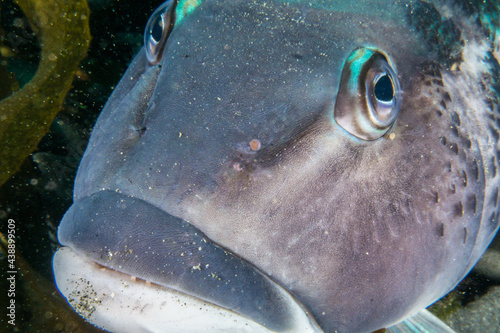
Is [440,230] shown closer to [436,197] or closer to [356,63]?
[436,197]

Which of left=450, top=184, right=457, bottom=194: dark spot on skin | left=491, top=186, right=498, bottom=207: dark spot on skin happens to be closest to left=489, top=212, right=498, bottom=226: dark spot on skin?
left=491, top=186, right=498, bottom=207: dark spot on skin

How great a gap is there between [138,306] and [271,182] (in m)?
0.90

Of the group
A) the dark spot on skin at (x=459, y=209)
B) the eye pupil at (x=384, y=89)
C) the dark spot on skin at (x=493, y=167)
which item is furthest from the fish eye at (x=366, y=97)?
the dark spot on skin at (x=493, y=167)

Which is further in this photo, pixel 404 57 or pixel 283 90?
pixel 404 57

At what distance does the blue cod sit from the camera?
62.3 inches

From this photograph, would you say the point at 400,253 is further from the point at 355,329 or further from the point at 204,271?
the point at 204,271

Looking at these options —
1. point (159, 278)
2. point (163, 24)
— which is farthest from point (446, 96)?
point (159, 278)

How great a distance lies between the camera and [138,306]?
5.24ft

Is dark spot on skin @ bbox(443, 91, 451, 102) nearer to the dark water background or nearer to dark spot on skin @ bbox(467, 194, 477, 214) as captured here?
dark spot on skin @ bbox(467, 194, 477, 214)

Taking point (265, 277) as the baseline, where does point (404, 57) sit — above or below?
above

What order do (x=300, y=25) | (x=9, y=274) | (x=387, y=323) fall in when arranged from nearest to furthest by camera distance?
(x=300, y=25), (x=387, y=323), (x=9, y=274)

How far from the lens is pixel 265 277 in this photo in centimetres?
164

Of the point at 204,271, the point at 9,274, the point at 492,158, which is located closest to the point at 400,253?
the point at 204,271

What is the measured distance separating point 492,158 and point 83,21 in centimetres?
408
